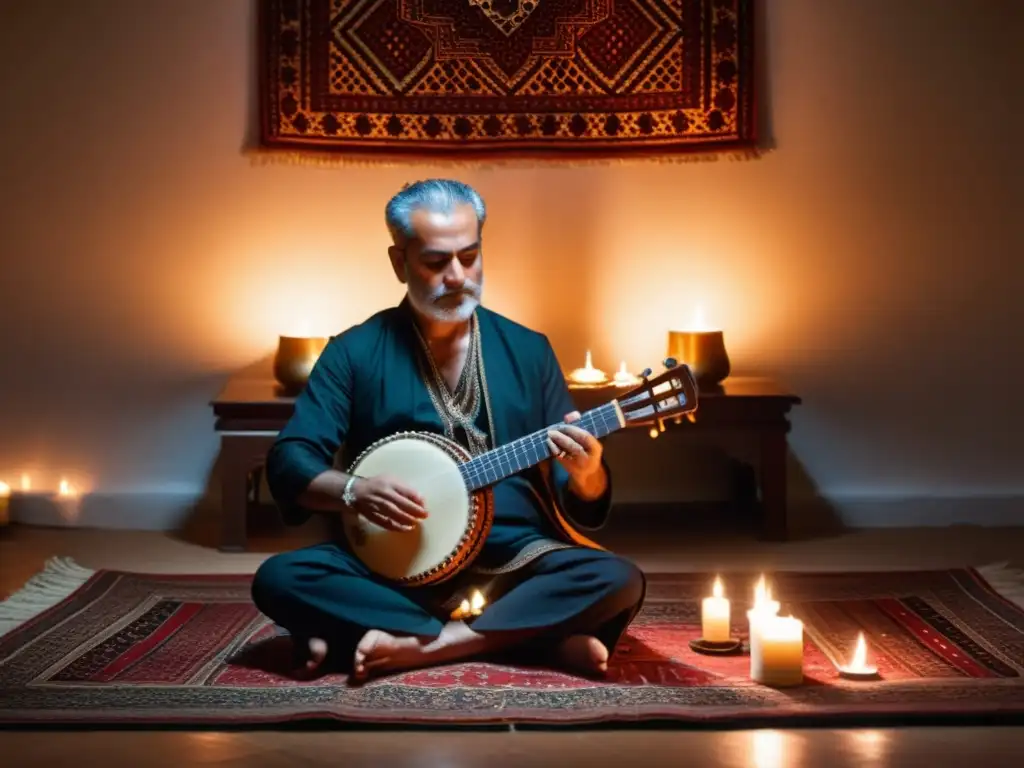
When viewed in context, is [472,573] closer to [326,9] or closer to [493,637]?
[493,637]

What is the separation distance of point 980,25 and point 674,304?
4.65 feet

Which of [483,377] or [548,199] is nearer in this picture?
[483,377]

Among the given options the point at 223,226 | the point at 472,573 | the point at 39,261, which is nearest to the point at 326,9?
the point at 223,226

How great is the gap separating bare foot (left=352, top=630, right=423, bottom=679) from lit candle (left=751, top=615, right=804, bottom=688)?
0.75 metres

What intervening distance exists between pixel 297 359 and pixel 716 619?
1.98 meters

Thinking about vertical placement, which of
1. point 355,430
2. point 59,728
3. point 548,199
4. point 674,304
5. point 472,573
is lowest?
point 59,728

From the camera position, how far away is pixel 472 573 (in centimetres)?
382

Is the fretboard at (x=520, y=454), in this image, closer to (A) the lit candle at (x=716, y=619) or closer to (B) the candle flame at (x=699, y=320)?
(A) the lit candle at (x=716, y=619)

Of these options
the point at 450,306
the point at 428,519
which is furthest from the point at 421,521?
the point at 450,306

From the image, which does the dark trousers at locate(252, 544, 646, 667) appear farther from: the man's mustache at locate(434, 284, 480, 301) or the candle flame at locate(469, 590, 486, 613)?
the man's mustache at locate(434, 284, 480, 301)

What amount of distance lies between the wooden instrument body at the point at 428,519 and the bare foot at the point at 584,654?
293 mm

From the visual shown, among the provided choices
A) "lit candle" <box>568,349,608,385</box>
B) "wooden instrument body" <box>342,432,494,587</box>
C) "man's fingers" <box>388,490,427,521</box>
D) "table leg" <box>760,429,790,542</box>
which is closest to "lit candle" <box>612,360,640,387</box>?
"lit candle" <box>568,349,608,385</box>

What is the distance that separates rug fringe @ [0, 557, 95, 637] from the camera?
433 cm

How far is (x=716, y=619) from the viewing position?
12.8 feet
